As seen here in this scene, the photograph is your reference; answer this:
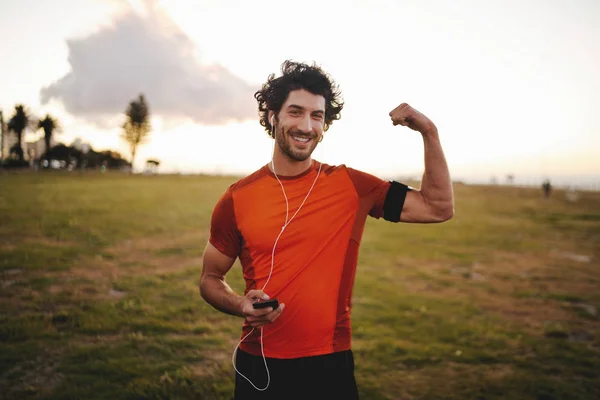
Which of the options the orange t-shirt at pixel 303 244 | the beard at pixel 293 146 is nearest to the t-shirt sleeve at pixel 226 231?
the orange t-shirt at pixel 303 244

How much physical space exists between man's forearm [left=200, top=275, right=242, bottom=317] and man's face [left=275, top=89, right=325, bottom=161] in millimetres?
1080

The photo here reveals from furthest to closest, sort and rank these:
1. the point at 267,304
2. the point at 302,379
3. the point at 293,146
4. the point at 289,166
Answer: the point at 289,166 → the point at 293,146 → the point at 302,379 → the point at 267,304

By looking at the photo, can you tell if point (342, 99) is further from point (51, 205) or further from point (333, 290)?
point (51, 205)

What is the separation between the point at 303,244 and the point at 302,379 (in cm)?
86

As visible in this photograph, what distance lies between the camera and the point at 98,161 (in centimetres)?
8650

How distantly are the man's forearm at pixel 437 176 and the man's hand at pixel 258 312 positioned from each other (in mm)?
1326

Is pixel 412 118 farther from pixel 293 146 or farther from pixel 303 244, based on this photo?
pixel 303 244

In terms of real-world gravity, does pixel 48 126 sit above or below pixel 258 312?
above

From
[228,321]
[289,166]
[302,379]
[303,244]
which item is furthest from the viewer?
[228,321]

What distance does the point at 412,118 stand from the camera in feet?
8.33

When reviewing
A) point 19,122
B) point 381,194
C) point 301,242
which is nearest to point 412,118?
point 381,194

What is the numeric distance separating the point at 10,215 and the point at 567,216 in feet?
125

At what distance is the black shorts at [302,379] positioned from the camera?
2285mm

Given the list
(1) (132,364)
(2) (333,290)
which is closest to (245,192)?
(2) (333,290)
